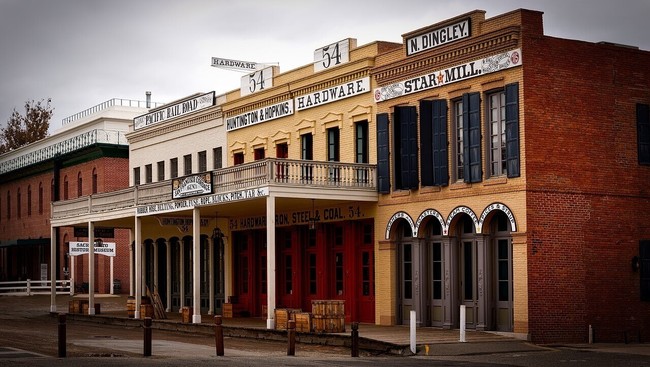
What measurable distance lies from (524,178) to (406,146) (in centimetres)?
507

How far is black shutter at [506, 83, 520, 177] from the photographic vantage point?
27281 mm

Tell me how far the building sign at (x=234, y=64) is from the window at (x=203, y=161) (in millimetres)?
3561

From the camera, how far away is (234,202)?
3312 cm

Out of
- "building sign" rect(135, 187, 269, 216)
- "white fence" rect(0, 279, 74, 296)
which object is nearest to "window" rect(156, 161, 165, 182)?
"building sign" rect(135, 187, 269, 216)

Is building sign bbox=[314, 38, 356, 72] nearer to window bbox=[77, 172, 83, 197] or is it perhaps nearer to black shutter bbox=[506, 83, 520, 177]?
black shutter bbox=[506, 83, 520, 177]

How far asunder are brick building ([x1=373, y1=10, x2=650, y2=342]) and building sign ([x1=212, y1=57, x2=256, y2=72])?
11841 mm

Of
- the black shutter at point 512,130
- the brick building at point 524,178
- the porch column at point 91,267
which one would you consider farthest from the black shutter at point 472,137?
the porch column at point 91,267

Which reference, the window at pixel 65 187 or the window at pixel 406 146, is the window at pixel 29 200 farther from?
the window at pixel 406 146

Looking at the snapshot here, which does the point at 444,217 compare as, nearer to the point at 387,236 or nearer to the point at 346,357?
the point at 387,236

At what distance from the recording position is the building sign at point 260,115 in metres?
37.2

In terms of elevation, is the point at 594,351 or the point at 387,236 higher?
the point at 387,236

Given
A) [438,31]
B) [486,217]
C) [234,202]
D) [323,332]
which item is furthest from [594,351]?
[234,202]

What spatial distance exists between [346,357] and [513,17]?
9.71 metres

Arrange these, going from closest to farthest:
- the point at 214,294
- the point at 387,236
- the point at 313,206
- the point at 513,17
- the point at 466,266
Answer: the point at 513,17
the point at 466,266
the point at 387,236
the point at 313,206
the point at 214,294
